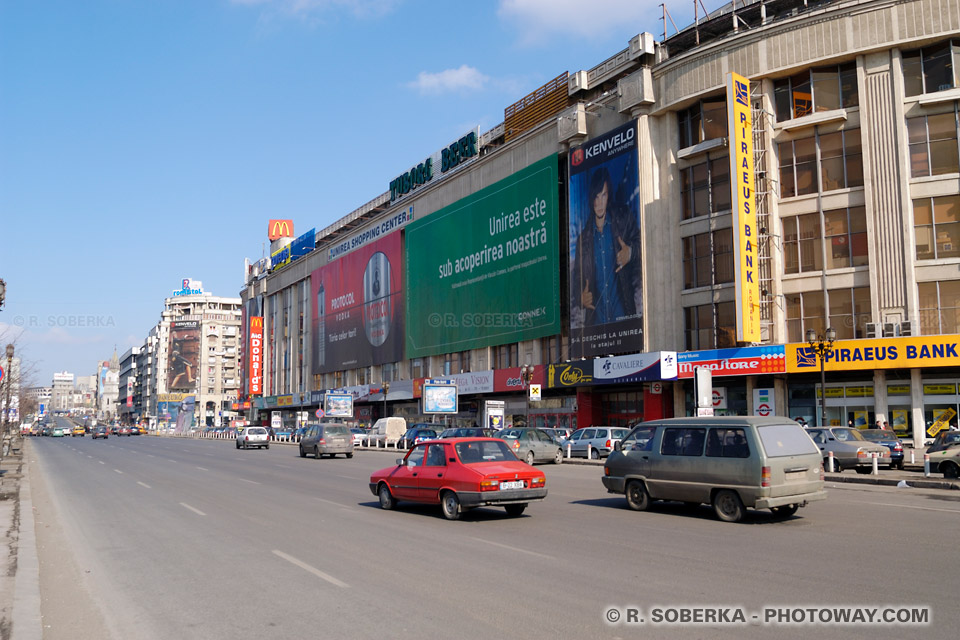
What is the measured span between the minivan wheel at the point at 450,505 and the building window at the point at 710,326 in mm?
28664

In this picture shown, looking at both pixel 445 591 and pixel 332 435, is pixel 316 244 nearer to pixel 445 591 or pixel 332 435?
pixel 332 435

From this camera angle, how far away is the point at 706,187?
42.6 metres

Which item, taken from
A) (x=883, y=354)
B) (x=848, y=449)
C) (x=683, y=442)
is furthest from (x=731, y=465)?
(x=883, y=354)

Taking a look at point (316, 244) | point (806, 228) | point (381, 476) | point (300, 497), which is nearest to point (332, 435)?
point (300, 497)

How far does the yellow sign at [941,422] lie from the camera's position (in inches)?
1335

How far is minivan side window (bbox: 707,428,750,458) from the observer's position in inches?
534

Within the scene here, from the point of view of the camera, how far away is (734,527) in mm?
13195

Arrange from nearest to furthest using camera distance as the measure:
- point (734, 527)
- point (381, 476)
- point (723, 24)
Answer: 1. point (734, 527)
2. point (381, 476)
3. point (723, 24)

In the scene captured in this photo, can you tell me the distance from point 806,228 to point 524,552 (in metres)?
33.6

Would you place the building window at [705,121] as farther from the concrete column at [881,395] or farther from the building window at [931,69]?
the concrete column at [881,395]

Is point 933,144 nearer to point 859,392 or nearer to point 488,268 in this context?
point 859,392

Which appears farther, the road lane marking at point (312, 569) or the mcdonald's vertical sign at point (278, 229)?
the mcdonald's vertical sign at point (278, 229)

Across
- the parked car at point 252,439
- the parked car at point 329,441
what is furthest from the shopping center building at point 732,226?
the parked car at point 252,439

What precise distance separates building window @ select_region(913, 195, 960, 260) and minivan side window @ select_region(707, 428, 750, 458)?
27.6 meters
